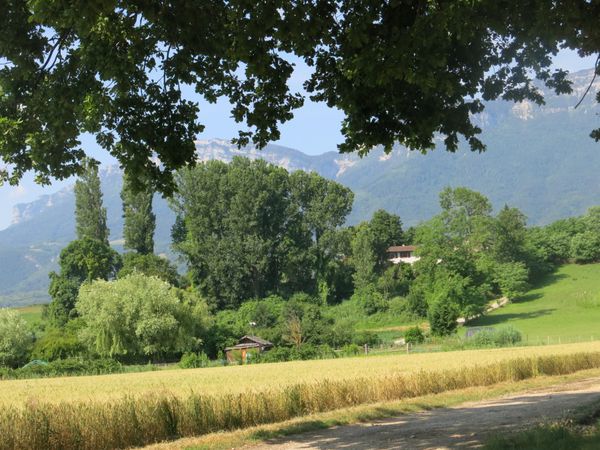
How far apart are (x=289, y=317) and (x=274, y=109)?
74.8 metres

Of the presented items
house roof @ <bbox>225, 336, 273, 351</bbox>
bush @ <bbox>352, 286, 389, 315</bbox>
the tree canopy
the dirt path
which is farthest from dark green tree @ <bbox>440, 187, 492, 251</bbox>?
the tree canopy

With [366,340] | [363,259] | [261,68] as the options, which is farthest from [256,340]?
[261,68]

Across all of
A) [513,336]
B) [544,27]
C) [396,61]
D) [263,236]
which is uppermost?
[263,236]

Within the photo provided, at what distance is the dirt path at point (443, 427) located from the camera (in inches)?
553

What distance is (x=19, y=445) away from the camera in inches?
531

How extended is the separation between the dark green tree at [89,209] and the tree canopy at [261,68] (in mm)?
100883

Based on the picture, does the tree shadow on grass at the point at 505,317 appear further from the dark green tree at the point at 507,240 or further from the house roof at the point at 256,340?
the house roof at the point at 256,340

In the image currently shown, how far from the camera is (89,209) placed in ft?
363

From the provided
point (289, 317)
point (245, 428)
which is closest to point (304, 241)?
point (289, 317)

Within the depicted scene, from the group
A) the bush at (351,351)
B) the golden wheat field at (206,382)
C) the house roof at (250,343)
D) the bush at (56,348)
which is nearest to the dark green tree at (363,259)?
the house roof at (250,343)

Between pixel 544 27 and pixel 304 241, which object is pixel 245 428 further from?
pixel 304 241

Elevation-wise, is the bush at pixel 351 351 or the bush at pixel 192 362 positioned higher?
the bush at pixel 192 362

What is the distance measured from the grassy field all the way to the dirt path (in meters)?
47.6

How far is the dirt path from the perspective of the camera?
46.1ft
